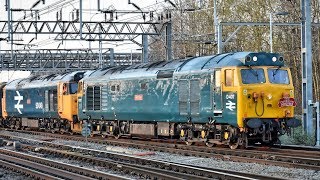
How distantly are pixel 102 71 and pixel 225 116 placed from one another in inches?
477

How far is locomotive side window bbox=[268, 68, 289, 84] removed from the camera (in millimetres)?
23142

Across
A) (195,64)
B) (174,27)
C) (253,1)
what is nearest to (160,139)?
(195,64)

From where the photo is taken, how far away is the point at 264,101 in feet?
74.2

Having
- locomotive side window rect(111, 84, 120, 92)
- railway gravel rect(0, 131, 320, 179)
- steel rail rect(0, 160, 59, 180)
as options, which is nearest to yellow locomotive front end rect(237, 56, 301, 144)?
railway gravel rect(0, 131, 320, 179)

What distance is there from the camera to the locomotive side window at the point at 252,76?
2258 cm

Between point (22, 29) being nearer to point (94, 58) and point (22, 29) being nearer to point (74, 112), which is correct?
point (74, 112)

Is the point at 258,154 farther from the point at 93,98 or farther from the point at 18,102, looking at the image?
the point at 18,102

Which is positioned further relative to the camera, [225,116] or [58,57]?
[58,57]

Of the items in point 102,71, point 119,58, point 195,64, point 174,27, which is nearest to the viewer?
point 195,64

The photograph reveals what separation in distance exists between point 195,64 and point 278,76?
3212mm

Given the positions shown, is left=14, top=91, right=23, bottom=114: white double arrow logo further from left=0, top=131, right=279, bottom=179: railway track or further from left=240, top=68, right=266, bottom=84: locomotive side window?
left=240, top=68, right=266, bottom=84: locomotive side window

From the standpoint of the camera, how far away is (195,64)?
81.5ft

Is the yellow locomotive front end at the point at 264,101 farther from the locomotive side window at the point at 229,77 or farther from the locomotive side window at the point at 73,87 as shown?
the locomotive side window at the point at 73,87

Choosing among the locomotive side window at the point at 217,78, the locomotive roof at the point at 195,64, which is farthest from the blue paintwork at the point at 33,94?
the locomotive side window at the point at 217,78
